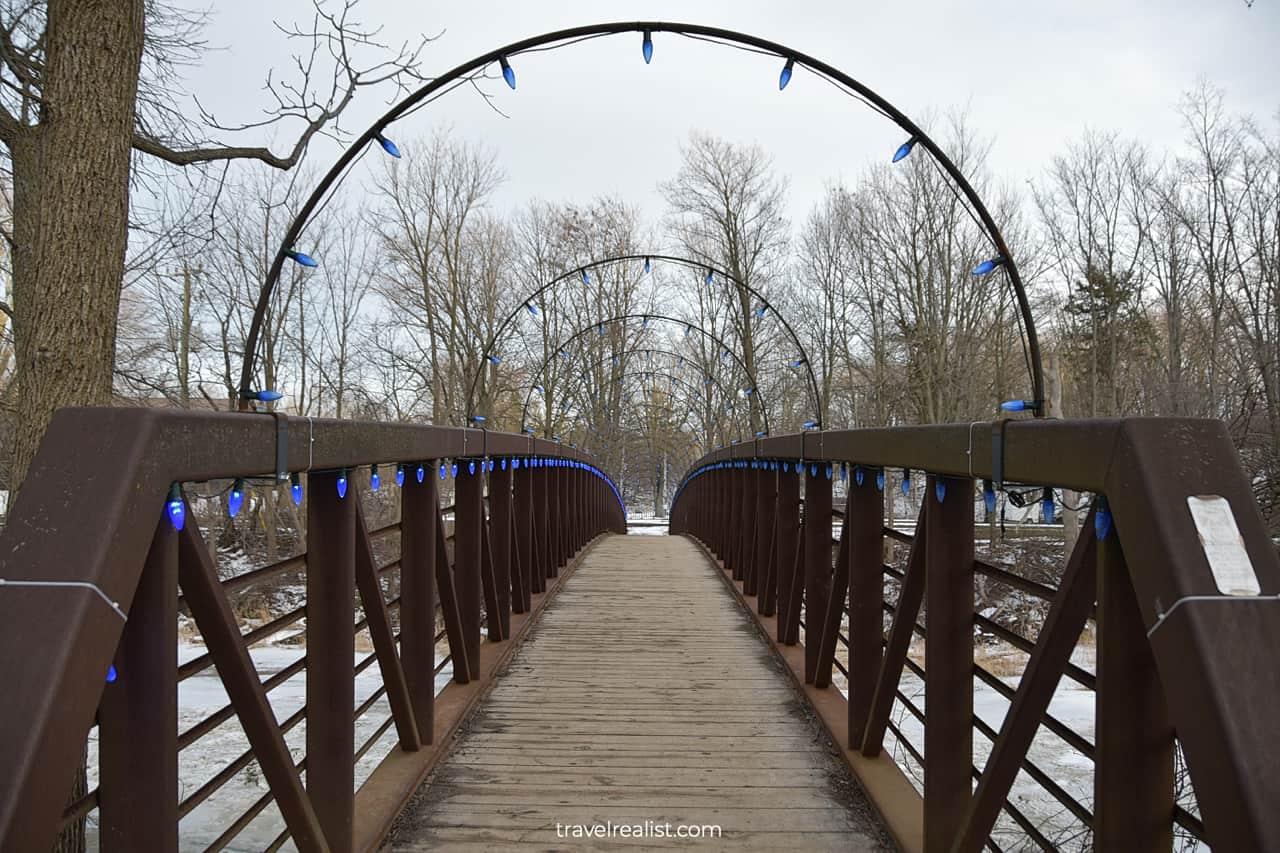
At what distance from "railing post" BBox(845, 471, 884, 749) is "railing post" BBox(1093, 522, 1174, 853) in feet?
Result: 5.28

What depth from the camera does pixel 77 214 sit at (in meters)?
4.04

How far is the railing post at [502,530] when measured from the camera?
507 cm

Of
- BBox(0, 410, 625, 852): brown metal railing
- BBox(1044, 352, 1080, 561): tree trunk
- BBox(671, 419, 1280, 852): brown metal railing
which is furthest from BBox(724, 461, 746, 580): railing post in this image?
BBox(1044, 352, 1080, 561): tree trunk

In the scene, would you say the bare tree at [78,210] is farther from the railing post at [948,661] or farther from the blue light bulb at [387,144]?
the railing post at [948,661]

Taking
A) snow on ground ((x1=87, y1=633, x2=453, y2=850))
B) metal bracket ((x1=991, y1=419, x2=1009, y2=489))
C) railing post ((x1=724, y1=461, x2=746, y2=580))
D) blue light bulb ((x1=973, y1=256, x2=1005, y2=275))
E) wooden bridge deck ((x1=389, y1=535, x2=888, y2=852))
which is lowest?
snow on ground ((x1=87, y1=633, x2=453, y2=850))

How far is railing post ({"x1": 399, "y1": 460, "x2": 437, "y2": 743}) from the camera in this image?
10.3 feet

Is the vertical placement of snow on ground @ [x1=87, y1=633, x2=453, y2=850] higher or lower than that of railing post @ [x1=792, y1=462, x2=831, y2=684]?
lower

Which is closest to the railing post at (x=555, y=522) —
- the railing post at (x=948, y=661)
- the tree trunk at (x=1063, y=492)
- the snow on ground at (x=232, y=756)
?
the snow on ground at (x=232, y=756)

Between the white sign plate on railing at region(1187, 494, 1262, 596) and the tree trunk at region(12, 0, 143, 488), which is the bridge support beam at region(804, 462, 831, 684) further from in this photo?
the tree trunk at region(12, 0, 143, 488)

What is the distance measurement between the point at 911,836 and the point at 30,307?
176 inches

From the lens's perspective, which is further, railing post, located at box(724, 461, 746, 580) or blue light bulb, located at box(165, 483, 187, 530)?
railing post, located at box(724, 461, 746, 580)

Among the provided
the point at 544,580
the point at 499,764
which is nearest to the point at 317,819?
the point at 499,764

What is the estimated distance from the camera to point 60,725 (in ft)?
3.51

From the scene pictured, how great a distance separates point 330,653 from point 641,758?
1555 millimetres
